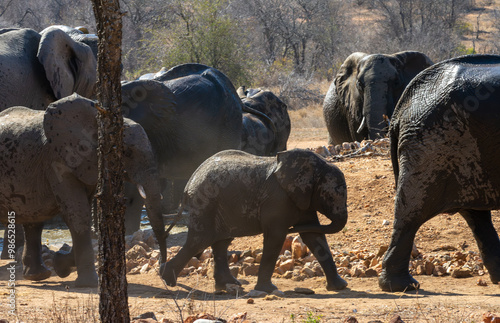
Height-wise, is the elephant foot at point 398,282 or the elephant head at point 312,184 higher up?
the elephant head at point 312,184

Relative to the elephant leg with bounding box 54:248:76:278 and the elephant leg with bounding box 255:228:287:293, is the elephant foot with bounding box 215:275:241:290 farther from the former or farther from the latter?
the elephant leg with bounding box 54:248:76:278

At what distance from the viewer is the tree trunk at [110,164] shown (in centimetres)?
362

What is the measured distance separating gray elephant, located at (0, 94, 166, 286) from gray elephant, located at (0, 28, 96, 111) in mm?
2223

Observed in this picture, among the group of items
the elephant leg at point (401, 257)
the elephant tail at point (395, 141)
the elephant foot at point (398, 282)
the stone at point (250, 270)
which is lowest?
the stone at point (250, 270)

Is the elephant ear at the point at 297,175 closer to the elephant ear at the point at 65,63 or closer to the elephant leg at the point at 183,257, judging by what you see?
the elephant leg at the point at 183,257

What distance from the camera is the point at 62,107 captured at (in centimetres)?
608

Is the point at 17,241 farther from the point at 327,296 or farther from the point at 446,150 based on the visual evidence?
the point at 446,150

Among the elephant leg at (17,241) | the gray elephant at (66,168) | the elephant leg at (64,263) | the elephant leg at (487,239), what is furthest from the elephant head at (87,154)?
the elephant leg at (487,239)

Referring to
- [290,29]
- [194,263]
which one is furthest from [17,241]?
[290,29]

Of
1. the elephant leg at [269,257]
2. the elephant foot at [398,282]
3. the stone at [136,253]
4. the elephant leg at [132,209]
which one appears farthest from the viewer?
the elephant leg at [132,209]

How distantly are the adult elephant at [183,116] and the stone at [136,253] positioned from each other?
1540 millimetres

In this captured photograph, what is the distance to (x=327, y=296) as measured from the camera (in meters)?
5.48

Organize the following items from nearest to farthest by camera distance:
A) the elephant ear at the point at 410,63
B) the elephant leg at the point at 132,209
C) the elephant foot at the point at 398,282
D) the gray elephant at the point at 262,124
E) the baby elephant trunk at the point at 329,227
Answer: the elephant foot at the point at 398,282
the baby elephant trunk at the point at 329,227
the elephant leg at the point at 132,209
the gray elephant at the point at 262,124
the elephant ear at the point at 410,63

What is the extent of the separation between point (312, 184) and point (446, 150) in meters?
0.98
